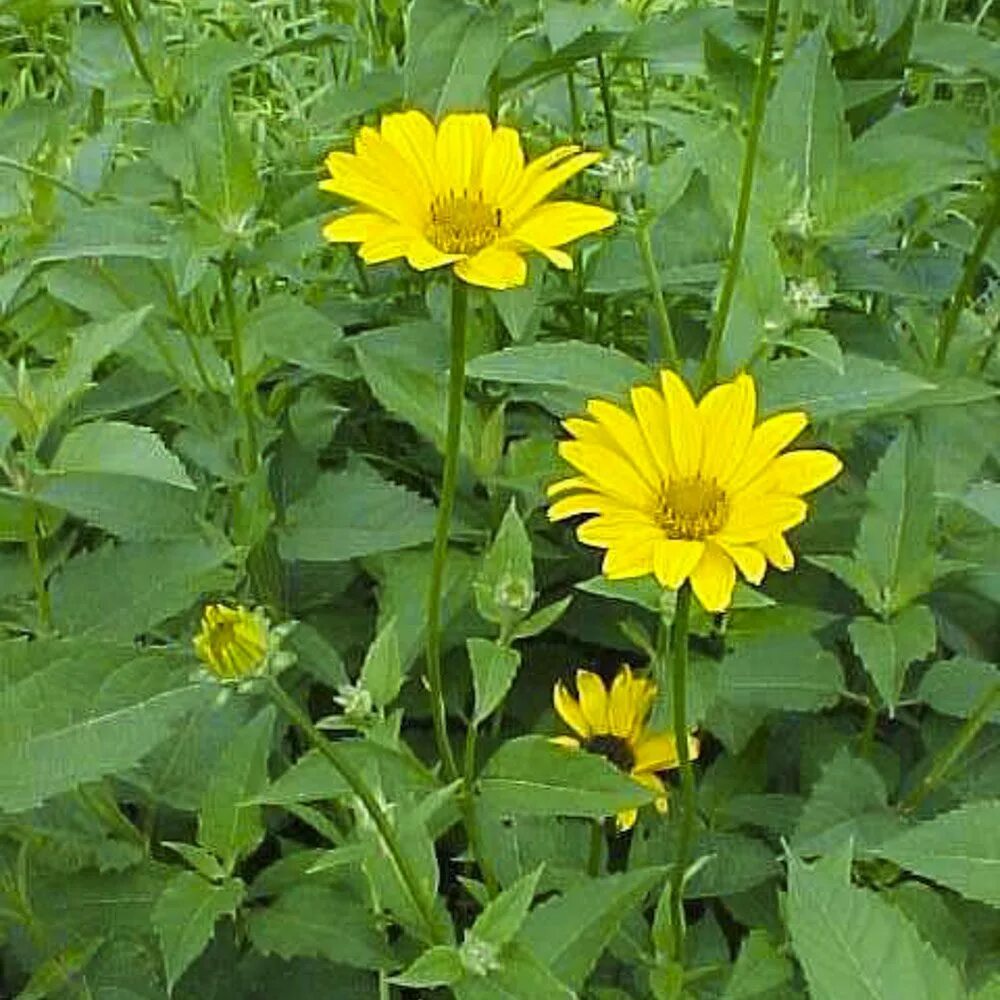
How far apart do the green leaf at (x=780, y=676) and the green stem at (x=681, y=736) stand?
4.5 inches

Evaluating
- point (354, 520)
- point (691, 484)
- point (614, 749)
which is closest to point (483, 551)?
point (354, 520)

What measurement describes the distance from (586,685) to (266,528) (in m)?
0.26

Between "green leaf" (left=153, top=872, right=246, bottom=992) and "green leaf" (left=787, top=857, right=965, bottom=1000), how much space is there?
38 cm

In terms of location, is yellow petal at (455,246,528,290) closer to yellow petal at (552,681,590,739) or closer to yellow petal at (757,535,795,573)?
yellow petal at (757,535,795,573)

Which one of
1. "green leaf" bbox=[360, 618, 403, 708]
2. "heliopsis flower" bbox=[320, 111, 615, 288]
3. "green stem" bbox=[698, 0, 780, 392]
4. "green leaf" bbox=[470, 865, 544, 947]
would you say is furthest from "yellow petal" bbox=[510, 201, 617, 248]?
"green leaf" bbox=[470, 865, 544, 947]

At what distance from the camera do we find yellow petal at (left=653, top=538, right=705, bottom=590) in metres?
0.87

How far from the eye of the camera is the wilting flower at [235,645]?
0.91 m

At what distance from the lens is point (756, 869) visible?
126 cm

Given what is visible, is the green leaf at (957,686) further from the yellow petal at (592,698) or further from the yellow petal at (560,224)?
the yellow petal at (560,224)

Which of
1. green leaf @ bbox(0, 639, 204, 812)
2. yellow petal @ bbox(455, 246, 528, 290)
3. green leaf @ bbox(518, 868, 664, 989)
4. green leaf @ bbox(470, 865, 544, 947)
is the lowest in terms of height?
green leaf @ bbox(518, 868, 664, 989)

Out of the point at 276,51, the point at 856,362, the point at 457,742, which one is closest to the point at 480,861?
the point at 457,742

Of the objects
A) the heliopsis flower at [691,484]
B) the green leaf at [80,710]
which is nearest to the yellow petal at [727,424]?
the heliopsis flower at [691,484]

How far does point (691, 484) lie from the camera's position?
98cm

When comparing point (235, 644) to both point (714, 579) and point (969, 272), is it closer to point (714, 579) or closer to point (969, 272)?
point (714, 579)
